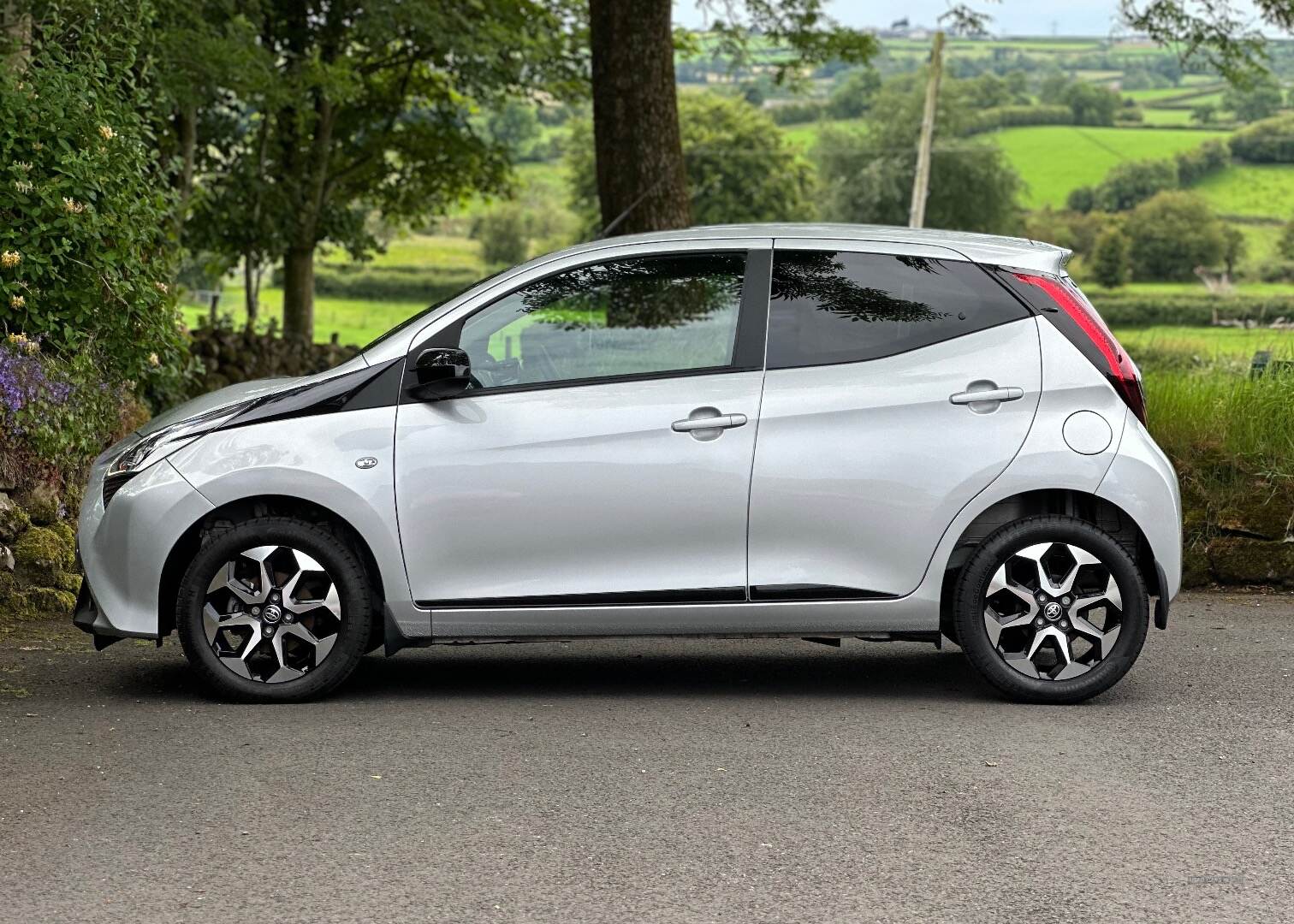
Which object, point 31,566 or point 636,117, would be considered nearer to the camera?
point 31,566

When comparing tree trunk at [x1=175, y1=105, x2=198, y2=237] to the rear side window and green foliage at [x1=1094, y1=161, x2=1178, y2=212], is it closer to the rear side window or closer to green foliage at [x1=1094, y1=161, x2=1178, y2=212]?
the rear side window

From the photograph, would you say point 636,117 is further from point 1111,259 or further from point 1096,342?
point 1111,259

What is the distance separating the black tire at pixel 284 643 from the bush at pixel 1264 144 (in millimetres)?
111526

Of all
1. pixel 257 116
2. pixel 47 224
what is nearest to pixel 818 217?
pixel 257 116

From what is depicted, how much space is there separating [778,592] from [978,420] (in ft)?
3.34

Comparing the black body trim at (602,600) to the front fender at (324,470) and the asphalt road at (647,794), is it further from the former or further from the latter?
the asphalt road at (647,794)

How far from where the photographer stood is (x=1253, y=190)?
107750 millimetres

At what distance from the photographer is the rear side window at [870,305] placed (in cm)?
678

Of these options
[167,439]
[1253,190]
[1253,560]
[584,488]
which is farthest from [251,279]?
[1253,190]

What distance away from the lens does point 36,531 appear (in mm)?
8898

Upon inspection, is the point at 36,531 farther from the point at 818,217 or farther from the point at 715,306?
the point at 818,217

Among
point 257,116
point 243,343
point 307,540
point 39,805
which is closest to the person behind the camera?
point 39,805

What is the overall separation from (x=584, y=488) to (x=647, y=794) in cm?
Answer: 147

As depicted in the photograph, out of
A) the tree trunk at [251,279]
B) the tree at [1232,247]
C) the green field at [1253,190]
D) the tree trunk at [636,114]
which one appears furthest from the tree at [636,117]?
the green field at [1253,190]
